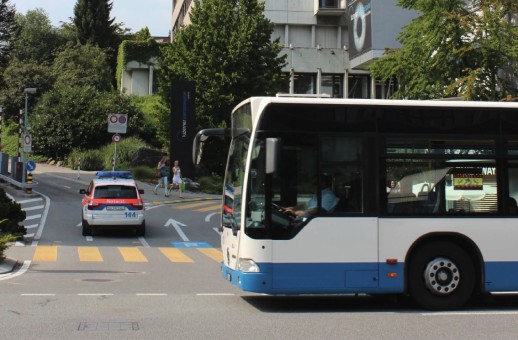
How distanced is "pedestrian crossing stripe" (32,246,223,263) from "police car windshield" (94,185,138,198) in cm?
278

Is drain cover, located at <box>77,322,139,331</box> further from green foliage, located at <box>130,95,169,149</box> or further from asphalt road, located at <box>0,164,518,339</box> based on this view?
green foliage, located at <box>130,95,169,149</box>

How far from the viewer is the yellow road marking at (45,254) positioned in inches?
640

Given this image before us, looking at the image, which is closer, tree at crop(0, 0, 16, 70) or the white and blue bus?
the white and blue bus

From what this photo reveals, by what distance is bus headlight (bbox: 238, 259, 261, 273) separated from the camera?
9.05 meters

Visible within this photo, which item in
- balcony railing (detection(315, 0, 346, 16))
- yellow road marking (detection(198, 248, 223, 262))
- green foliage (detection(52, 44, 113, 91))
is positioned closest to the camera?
yellow road marking (detection(198, 248, 223, 262))

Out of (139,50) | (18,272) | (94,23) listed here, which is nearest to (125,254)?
(18,272)

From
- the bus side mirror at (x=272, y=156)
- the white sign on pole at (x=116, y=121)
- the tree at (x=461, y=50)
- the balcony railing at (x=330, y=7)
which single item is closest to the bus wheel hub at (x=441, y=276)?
the bus side mirror at (x=272, y=156)

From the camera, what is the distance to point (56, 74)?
60281 millimetres

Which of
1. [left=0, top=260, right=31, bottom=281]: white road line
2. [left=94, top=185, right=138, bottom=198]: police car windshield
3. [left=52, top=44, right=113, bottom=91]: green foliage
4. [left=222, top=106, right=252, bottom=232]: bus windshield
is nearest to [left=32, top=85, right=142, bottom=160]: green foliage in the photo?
[left=52, top=44, right=113, bottom=91]: green foliage

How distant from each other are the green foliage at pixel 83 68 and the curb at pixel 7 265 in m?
44.7

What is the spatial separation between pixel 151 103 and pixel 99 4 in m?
26.2

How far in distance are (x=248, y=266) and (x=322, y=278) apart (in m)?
1.03

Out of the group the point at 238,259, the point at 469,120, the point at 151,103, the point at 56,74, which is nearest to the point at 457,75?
the point at 469,120

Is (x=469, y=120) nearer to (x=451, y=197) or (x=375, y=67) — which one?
(x=451, y=197)
